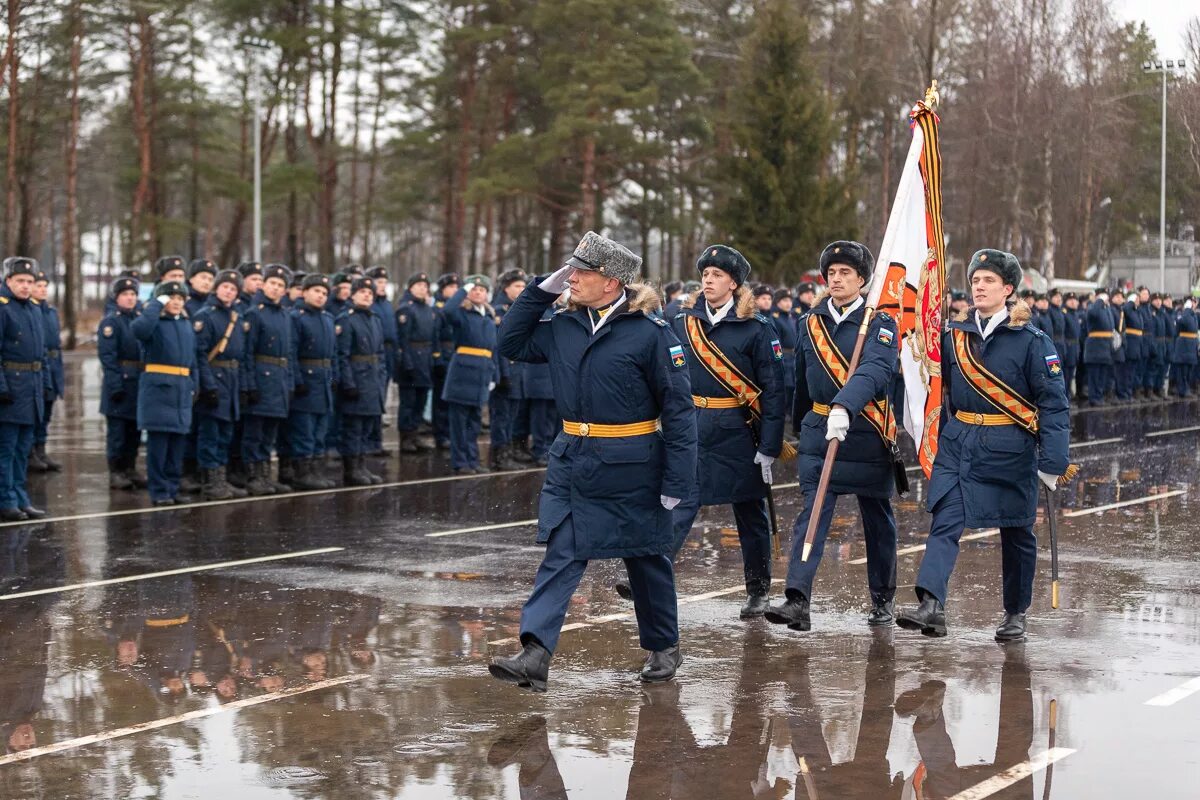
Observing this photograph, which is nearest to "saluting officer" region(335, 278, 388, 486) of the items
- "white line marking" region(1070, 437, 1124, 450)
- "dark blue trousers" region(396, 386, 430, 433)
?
"dark blue trousers" region(396, 386, 430, 433)

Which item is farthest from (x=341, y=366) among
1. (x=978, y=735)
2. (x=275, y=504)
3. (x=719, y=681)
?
(x=978, y=735)

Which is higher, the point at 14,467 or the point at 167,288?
the point at 167,288

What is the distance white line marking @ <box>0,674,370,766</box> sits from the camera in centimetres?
630

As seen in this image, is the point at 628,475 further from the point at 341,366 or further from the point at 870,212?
the point at 870,212

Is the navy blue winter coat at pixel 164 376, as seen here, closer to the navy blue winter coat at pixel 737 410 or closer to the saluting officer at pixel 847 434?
the navy blue winter coat at pixel 737 410

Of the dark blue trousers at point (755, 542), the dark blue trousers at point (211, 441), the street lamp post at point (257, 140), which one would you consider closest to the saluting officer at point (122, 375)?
the dark blue trousers at point (211, 441)

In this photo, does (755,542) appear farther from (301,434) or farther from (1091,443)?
(1091,443)

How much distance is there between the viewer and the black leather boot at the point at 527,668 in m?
6.92

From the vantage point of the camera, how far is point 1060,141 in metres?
54.5

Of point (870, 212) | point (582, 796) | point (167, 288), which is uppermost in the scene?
point (870, 212)

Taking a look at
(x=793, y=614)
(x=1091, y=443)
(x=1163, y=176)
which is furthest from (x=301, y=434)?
(x=1163, y=176)

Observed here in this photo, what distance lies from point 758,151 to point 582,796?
3420cm

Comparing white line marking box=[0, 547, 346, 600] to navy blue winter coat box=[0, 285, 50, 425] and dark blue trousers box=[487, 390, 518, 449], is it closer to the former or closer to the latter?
navy blue winter coat box=[0, 285, 50, 425]

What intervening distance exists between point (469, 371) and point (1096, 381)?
52.2 ft
